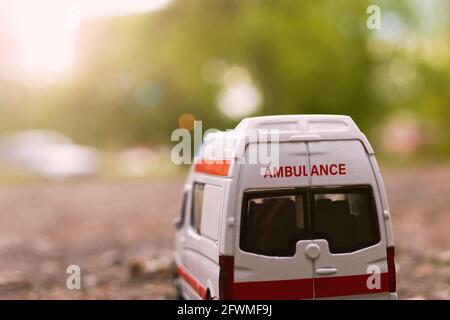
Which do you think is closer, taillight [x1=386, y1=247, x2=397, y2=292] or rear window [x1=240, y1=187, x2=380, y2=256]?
rear window [x1=240, y1=187, x2=380, y2=256]

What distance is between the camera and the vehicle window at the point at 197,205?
8.35 metres

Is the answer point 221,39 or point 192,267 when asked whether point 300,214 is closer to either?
point 192,267

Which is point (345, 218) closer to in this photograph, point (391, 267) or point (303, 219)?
point (303, 219)

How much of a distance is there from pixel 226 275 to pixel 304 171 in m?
Answer: 1.21

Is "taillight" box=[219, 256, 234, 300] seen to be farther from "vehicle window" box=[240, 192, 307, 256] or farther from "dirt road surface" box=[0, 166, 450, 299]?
"dirt road surface" box=[0, 166, 450, 299]

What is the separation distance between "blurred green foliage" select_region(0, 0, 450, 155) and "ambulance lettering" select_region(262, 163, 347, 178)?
28.6 metres

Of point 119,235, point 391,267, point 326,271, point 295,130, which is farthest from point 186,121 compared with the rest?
point 326,271

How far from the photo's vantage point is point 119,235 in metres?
17.7

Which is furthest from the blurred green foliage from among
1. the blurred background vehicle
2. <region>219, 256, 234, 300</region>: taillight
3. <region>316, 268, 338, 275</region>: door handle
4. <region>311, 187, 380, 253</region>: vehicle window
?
<region>219, 256, 234, 300</region>: taillight

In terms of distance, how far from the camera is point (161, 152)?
43.9 meters

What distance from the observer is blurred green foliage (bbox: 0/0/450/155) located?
35.6 m

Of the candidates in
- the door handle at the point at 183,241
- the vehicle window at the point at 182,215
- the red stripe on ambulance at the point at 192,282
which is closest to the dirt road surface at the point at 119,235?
the red stripe on ambulance at the point at 192,282

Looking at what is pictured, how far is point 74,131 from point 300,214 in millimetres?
47182
